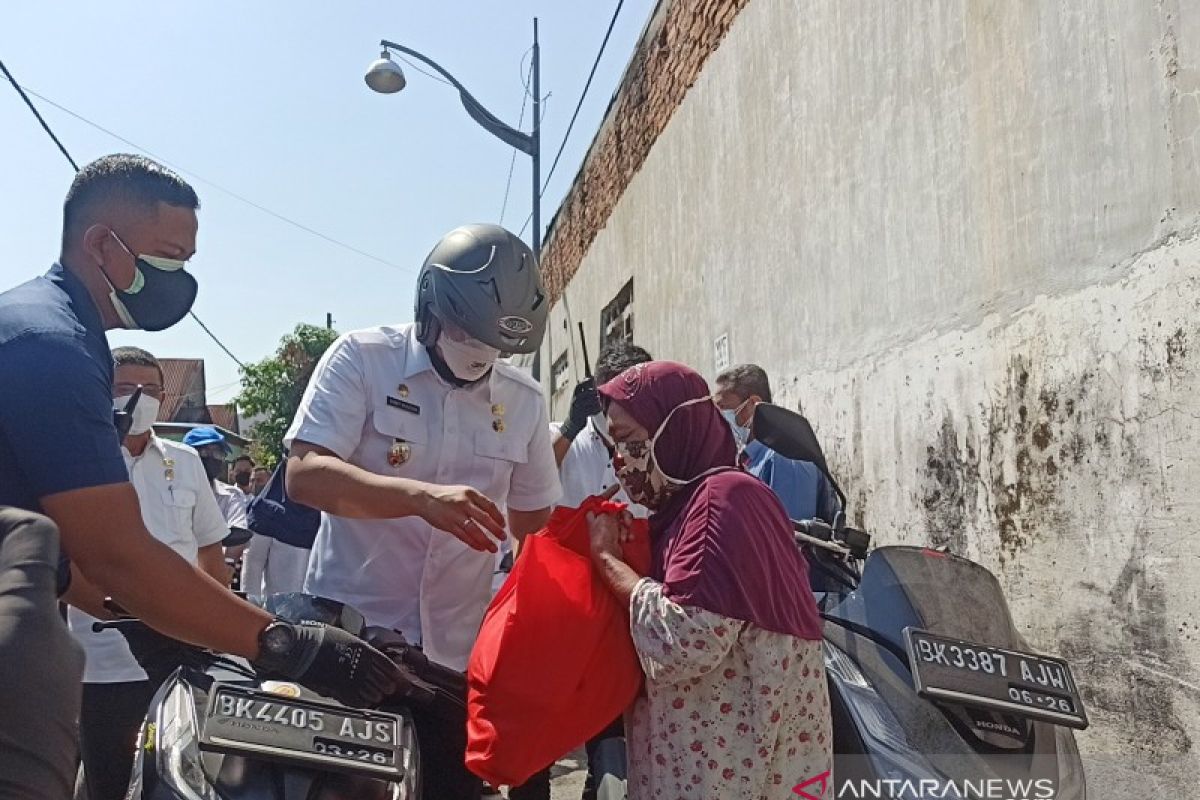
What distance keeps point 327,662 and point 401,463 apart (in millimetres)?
723

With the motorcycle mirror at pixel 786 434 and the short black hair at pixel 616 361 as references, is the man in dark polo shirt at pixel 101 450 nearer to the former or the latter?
the motorcycle mirror at pixel 786 434

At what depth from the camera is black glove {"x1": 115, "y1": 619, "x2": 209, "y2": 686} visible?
211 centimetres

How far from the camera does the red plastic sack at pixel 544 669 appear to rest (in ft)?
6.35

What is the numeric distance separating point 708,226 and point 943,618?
7.05 m

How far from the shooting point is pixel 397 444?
8.55 feet

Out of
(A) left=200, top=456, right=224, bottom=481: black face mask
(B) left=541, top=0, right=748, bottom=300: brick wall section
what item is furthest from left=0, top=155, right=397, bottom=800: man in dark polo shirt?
(B) left=541, top=0, right=748, bottom=300: brick wall section

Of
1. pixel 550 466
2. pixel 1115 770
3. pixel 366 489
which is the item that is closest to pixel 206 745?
pixel 366 489

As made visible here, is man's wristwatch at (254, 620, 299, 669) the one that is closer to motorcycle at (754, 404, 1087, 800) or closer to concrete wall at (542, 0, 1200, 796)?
motorcycle at (754, 404, 1087, 800)

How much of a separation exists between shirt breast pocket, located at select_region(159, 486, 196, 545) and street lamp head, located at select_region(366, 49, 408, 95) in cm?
976

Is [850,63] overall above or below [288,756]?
above

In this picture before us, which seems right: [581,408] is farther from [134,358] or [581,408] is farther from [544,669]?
[544,669]

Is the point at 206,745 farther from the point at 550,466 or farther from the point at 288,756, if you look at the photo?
the point at 550,466

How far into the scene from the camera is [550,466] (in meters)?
2.92

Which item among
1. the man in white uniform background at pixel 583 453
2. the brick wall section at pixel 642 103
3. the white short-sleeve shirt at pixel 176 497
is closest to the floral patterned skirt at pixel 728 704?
the white short-sleeve shirt at pixel 176 497
